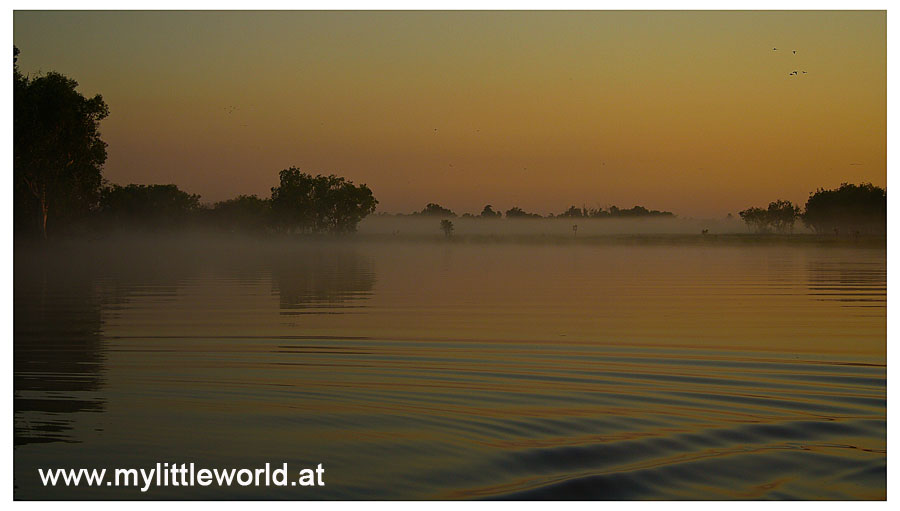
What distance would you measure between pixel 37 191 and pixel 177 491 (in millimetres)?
57970

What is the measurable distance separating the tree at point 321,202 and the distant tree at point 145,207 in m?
17.3

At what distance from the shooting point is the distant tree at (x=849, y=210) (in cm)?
13850

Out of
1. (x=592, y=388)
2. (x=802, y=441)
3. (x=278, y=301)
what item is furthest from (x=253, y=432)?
(x=278, y=301)

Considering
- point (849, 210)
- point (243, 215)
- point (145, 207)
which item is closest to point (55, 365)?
point (145, 207)

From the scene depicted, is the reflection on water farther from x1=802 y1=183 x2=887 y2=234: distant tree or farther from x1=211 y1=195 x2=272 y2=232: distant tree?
x1=211 y1=195 x2=272 y2=232: distant tree

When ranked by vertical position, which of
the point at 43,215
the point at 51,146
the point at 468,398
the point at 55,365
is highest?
the point at 51,146

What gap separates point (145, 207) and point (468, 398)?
5079 inches

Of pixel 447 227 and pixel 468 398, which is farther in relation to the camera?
pixel 447 227

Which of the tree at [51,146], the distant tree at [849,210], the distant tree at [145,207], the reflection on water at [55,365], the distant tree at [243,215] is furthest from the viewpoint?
the distant tree at [243,215]

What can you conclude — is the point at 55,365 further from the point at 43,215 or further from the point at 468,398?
the point at 43,215

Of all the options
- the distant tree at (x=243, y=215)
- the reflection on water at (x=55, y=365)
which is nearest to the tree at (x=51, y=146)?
the reflection on water at (x=55, y=365)

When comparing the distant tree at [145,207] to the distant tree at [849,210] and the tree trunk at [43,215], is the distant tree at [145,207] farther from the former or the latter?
the distant tree at [849,210]

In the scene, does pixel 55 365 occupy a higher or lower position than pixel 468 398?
higher

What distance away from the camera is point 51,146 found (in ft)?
190
